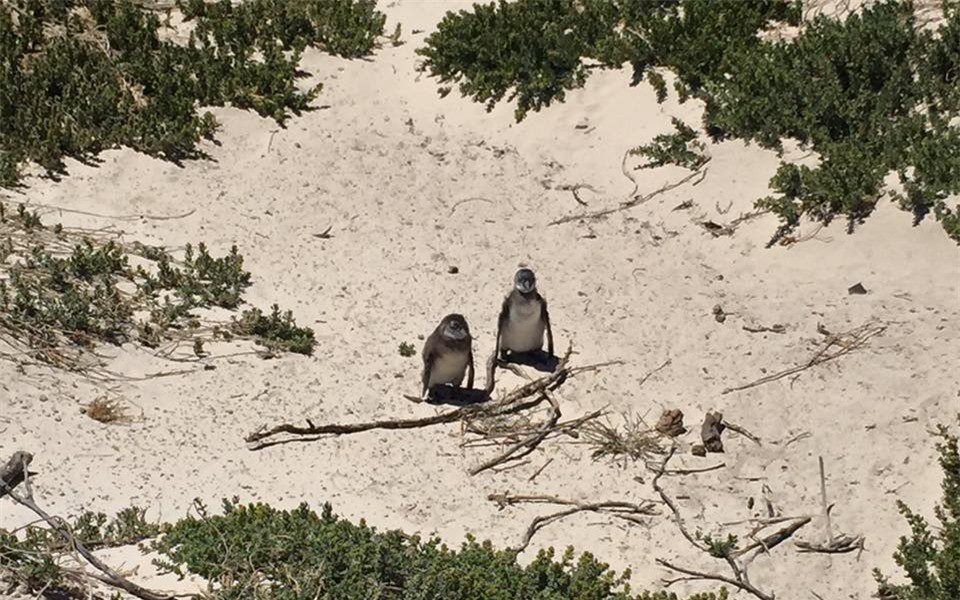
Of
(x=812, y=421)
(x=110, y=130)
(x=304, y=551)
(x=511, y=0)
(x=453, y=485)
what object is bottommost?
(x=304, y=551)

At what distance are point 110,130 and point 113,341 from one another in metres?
3.25

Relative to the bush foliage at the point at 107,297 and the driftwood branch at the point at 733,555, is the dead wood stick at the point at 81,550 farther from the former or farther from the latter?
the driftwood branch at the point at 733,555

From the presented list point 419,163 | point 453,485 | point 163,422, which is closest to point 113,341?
point 163,422

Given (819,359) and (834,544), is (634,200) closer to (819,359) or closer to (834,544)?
(819,359)

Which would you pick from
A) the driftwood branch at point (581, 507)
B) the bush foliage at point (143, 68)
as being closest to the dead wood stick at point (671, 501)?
the driftwood branch at point (581, 507)

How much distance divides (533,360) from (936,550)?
11.7ft

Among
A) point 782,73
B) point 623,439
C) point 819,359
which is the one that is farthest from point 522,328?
point 782,73

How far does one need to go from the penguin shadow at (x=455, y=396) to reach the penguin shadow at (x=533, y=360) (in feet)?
1.19

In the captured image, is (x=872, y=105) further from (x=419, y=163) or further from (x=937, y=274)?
(x=419, y=163)

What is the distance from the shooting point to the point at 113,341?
11453 mm

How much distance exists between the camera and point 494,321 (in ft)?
41.1

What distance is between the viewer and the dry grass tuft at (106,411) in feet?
34.1

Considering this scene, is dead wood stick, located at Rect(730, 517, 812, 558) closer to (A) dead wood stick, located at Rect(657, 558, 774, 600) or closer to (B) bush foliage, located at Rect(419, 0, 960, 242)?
(A) dead wood stick, located at Rect(657, 558, 774, 600)

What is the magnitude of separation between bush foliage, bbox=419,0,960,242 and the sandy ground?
238mm
